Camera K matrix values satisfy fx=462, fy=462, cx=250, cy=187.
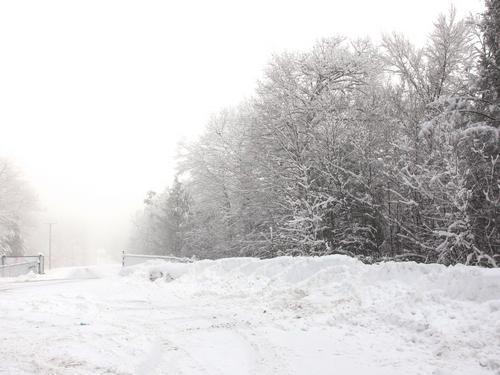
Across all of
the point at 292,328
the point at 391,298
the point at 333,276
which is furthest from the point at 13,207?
the point at 391,298

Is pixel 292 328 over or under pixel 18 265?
under

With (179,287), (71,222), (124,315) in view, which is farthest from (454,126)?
(71,222)

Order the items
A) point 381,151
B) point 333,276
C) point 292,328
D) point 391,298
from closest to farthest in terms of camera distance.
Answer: point 292,328, point 391,298, point 333,276, point 381,151

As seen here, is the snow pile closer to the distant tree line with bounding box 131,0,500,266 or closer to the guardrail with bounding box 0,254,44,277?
the distant tree line with bounding box 131,0,500,266

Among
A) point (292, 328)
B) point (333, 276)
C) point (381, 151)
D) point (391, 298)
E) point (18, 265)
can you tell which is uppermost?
point (381, 151)

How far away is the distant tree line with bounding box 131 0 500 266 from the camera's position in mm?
13336

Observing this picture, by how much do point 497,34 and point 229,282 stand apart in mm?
10768

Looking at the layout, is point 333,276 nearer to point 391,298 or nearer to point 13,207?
point 391,298

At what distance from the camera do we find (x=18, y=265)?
25938mm

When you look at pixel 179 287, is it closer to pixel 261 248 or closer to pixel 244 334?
pixel 244 334

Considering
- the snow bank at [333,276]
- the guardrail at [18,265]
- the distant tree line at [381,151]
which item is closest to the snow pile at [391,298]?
the snow bank at [333,276]

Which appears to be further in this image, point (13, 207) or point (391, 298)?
point (13, 207)

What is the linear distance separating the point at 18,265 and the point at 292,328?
907 inches

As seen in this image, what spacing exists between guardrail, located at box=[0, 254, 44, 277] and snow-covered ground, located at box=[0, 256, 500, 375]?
50.3ft
